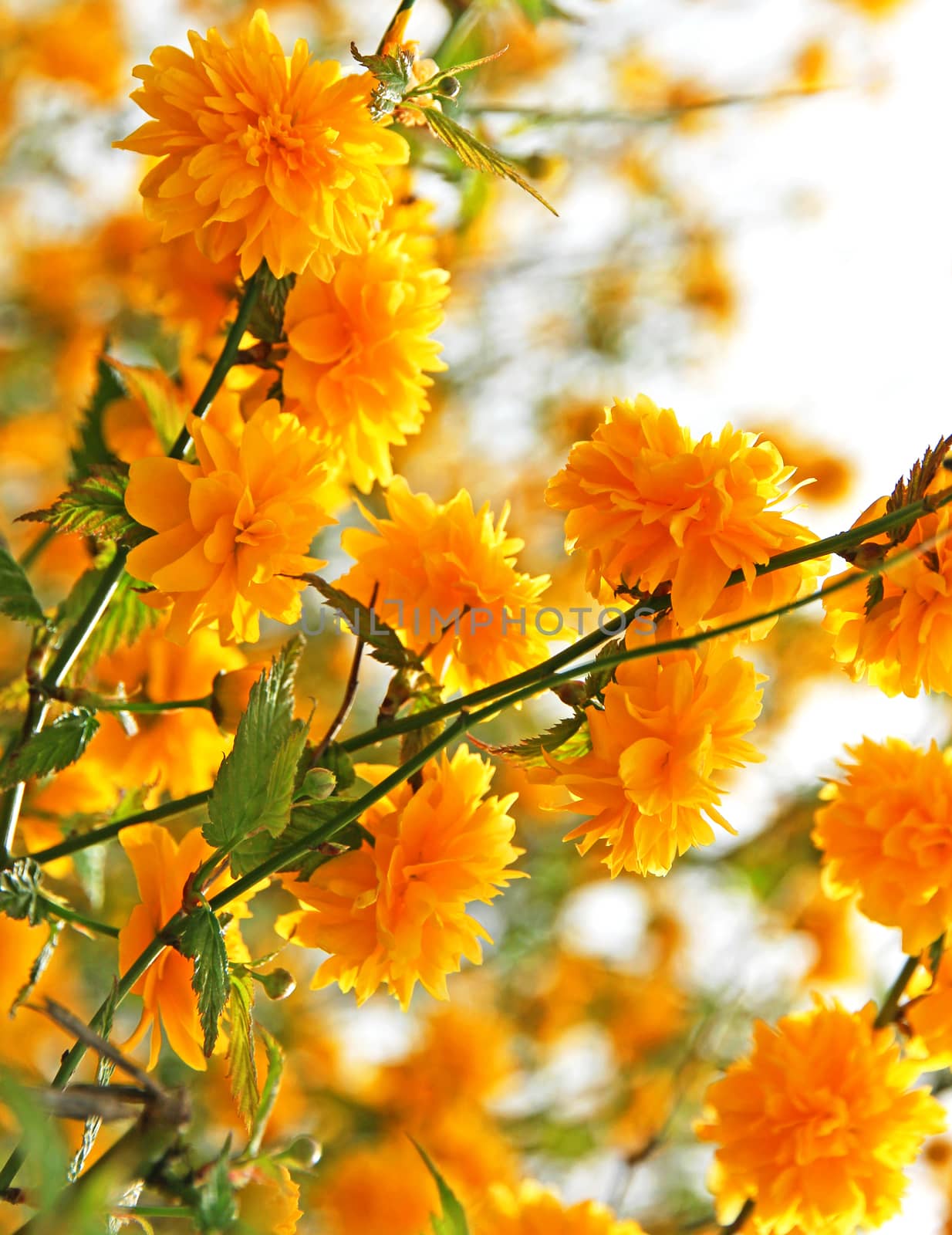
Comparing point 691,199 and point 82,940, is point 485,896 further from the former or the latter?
point 691,199

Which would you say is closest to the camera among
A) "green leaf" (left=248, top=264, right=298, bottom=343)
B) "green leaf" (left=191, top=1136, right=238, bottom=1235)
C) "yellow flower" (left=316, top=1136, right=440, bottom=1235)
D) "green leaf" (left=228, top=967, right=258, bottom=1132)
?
"green leaf" (left=191, top=1136, right=238, bottom=1235)

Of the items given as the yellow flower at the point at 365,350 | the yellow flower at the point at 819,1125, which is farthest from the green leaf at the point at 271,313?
the yellow flower at the point at 819,1125

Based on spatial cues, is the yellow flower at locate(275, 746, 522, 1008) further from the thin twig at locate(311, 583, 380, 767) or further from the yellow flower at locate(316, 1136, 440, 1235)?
the yellow flower at locate(316, 1136, 440, 1235)

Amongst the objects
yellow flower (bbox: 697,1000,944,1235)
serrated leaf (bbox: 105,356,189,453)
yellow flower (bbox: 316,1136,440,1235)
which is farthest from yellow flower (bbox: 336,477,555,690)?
yellow flower (bbox: 316,1136,440,1235)

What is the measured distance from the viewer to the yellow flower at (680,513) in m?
0.37

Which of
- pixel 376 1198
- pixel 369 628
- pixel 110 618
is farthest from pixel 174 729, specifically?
pixel 376 1198

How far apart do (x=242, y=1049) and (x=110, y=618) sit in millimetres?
198

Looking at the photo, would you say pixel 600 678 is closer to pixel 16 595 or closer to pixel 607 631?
pixel 607 631

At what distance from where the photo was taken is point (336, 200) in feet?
1.39

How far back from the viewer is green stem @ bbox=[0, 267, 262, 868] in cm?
43

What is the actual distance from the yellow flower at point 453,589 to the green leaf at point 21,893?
15 cm

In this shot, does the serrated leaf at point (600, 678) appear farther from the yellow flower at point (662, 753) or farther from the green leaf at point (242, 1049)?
the green leaf at point (242, 1049)

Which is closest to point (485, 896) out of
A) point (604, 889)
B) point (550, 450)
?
point (604, 889)

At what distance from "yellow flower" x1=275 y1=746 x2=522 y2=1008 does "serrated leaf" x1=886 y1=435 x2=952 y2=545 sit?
16 cm
